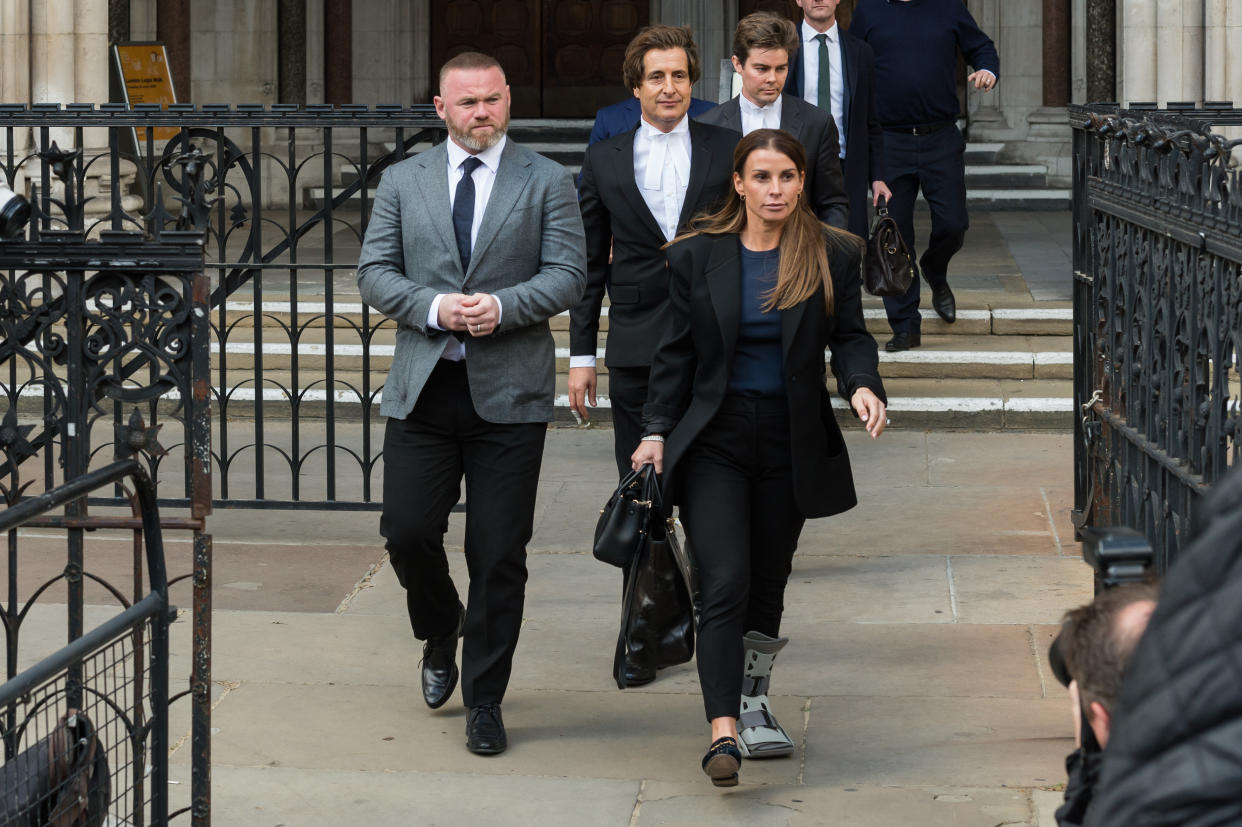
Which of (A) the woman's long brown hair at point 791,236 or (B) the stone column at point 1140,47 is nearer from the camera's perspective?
(A) the woman's long brown hair at point 791,236

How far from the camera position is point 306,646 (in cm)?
609

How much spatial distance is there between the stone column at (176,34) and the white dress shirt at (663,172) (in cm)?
1153

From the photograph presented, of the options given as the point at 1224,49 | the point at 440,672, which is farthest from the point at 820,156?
the point at 1224,49

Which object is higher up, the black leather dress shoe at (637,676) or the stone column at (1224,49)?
the stone column at (1224,49)

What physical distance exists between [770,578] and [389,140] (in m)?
12.8

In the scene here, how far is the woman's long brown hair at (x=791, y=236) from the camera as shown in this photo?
4.96 m

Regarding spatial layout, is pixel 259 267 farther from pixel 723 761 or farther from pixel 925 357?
pixel 925 357

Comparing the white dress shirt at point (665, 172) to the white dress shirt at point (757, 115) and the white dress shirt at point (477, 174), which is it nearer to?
the white dress shirt at point (757, 115)

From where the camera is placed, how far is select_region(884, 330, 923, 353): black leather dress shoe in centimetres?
1021

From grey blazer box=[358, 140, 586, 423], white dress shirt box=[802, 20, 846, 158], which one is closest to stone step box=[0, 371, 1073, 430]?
white dress shirt box=[802, 20, 846, 158]

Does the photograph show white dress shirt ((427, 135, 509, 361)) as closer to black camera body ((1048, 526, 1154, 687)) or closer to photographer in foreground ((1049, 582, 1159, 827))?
black camera body ((1048, 526, 1154, 687))

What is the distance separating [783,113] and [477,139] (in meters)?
1.63

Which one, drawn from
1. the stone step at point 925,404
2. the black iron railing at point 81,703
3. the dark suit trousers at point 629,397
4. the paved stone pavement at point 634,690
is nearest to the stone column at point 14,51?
the stone step at point 925,404

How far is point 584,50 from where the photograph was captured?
1773 centimetres
